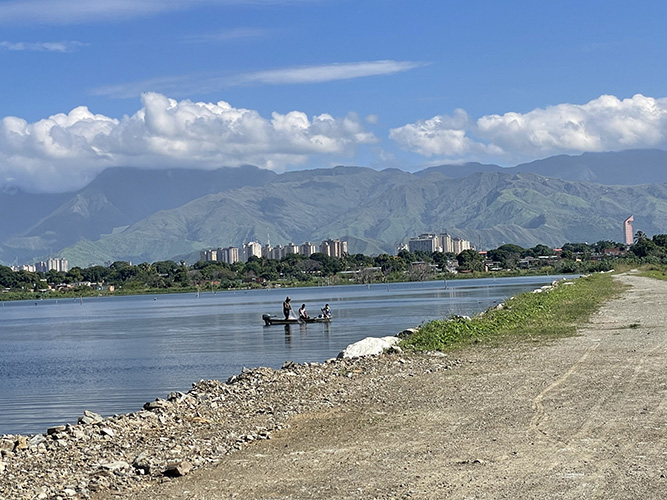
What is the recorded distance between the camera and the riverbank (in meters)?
10.0

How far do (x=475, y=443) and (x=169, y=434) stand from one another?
501 centimetres

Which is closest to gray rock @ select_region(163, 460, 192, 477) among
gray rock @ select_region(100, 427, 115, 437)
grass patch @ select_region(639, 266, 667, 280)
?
gray rock @ select_region(100, 427, 115, 437)

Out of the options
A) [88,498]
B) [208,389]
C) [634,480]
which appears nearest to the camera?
[634,480]

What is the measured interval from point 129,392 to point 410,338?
9.02m

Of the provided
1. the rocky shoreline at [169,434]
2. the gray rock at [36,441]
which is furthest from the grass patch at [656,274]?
the gray rock at [36,441]

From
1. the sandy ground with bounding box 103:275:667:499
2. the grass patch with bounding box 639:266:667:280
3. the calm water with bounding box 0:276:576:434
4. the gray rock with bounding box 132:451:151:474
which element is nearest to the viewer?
the sandy ground with bounding box 103:275:667:499

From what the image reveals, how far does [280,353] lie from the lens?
A: 36781 millimetres

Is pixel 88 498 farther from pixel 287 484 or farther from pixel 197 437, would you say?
pixel 197 437

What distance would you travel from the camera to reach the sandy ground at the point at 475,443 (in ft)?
31.9

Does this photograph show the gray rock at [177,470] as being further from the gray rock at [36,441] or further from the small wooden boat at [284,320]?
the small wooden boat at [284,320]

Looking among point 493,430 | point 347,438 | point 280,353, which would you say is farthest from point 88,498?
point 280,353

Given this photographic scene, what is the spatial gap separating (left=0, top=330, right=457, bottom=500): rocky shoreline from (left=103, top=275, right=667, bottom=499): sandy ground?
482mm

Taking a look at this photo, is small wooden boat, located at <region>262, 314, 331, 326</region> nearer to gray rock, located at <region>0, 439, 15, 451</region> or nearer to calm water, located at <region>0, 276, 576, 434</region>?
calm water, located at <region>0, 276, 576, 434</region>

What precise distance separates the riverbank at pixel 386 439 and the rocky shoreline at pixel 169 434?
3cm
